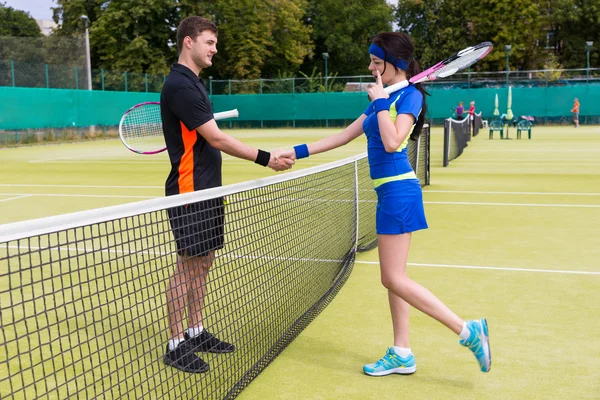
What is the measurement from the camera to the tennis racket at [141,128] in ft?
19.4

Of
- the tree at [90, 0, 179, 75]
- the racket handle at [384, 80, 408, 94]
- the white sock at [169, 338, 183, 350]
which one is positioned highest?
the tree at [90, 0, 179, 75]

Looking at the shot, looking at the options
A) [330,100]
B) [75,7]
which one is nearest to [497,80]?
[330,100]

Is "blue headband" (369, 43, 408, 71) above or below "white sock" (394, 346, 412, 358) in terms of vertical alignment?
above

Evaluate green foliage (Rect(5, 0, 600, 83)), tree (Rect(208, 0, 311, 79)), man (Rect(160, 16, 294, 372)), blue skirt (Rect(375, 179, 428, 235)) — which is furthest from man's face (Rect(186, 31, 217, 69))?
tree (Rect(208, 0, 311, 79))

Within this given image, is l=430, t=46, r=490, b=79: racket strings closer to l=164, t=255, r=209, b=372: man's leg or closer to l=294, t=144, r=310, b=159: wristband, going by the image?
l=294, t=144, r=310, b=159: wristband

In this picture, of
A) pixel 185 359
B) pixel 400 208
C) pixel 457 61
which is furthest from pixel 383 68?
pixel 185 359

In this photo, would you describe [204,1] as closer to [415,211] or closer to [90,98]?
[90,98]

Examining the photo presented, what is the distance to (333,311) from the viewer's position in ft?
16.4

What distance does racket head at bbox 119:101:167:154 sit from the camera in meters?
5.93

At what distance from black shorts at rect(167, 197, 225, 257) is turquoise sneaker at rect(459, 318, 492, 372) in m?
1.42

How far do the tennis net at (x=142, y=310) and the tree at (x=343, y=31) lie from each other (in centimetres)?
5678

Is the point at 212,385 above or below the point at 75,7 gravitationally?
below

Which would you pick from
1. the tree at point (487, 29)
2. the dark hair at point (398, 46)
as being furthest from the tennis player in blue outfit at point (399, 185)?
the tree at point (487, 29)

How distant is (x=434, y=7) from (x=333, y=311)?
6080 centimetres
